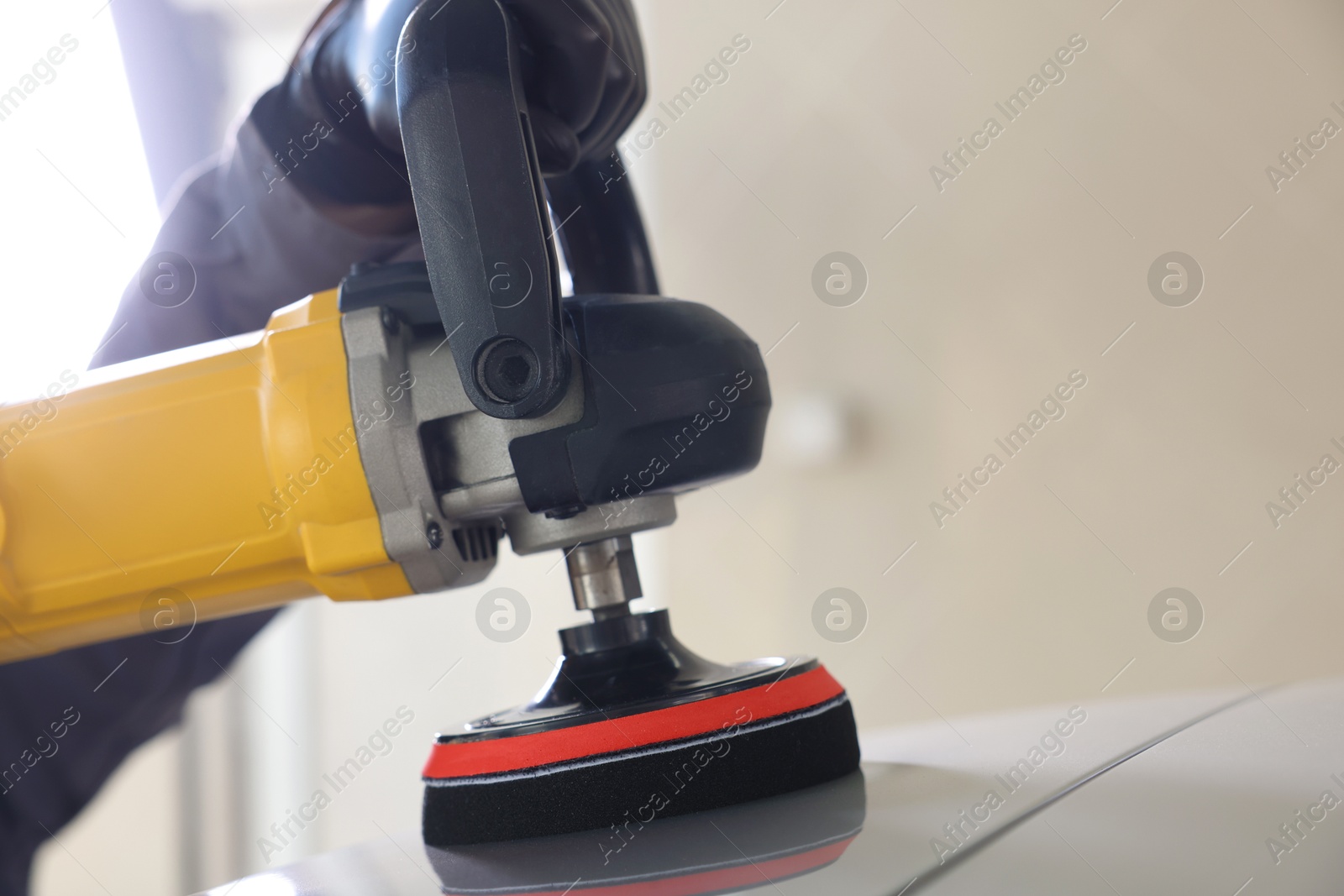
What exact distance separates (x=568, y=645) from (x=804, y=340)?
1.56 m

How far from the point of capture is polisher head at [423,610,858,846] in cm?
43

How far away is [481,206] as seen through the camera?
40 centimetres

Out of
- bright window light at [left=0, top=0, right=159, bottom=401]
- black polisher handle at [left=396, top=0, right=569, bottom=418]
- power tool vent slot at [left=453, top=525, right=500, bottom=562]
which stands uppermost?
bright window light at [left=0, top=0, right=159, bottom=401]

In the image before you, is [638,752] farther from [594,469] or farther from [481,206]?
[481,206]

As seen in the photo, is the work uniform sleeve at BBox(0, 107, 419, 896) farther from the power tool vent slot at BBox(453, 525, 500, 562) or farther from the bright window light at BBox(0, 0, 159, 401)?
the bright window light at BBox(0, 0, 159, 401)

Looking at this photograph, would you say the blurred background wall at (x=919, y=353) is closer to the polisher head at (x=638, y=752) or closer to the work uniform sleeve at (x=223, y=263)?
the work uniform sleeve at (x=223, y=263)

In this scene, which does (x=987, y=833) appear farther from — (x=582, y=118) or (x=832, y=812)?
(x=582, y=118)

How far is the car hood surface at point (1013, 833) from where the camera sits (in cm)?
27

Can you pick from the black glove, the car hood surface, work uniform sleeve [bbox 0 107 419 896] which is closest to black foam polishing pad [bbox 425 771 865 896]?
the car hood surface

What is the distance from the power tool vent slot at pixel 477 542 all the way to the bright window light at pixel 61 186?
3.24ft

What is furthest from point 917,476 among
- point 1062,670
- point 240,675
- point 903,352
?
point 240,675

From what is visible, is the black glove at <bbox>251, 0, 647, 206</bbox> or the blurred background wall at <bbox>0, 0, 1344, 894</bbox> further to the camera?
the blurred background wall at <bbox>0, 0, 1344, 894</bbox>

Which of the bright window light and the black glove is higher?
the bright window light

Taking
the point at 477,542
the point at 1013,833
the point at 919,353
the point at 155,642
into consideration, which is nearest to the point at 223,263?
the point at 155,642
